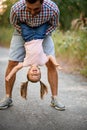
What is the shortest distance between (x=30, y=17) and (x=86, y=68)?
187 inches

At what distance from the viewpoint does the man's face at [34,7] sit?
229 inches

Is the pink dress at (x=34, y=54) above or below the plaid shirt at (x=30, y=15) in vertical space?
below

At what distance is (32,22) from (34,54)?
42 centimetres

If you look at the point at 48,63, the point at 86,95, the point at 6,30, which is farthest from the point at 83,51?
the point at 6,30

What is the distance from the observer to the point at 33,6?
19.2ft

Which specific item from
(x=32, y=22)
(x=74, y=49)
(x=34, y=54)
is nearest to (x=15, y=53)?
(x=34, y=54)

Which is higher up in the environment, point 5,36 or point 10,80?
point 10,80

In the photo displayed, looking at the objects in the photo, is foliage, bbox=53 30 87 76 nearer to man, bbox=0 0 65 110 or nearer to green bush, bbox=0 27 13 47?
man, bbox=0 0 65 110

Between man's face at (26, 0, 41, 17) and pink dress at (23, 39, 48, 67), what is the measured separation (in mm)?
409

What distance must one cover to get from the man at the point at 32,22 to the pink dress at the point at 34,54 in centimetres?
24

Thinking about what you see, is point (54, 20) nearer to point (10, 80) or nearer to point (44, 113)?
point (10, 80)

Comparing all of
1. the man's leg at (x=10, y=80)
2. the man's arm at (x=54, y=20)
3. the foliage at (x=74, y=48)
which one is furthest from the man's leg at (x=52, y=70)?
the foliage at (x=74, y=48)

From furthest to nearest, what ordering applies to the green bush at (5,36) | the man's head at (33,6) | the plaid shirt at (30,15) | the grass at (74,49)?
the green bush at (5,36), the grass at (74,49), the plaid shirt at (30,15), the man's head at (33,6)

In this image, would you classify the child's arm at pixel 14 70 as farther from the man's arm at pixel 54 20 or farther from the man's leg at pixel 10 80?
the man's arm at pixel 54 20
